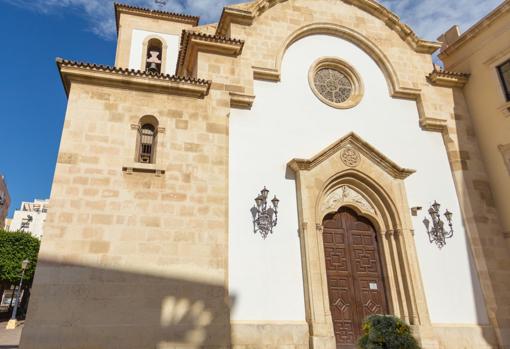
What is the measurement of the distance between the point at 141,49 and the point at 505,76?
16.1 metres

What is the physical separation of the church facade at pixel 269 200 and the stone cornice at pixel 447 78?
8 centimetres

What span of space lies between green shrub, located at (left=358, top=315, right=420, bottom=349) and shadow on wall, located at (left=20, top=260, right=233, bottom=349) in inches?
108

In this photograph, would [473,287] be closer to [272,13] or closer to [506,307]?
[506,307]

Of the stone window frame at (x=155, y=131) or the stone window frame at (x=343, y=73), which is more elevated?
the stone window frame at (x=343, y=73)

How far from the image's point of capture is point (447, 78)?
11953 millimetres

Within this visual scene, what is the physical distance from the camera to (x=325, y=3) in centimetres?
1211

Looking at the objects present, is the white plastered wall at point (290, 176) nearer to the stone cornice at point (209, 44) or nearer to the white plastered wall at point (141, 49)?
the stone cornice at point (209, 44)

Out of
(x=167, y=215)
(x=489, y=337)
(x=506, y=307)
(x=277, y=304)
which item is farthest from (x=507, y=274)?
(x=167, y=215)

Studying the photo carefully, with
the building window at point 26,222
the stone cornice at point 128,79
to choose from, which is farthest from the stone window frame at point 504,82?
the building window at point 26,222

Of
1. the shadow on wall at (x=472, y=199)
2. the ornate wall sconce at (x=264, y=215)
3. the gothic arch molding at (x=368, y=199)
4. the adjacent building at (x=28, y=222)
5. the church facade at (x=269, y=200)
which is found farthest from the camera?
the adjacent building at (x=28, y=222)

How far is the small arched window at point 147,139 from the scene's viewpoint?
864 centimetres

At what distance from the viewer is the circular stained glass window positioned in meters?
11.0

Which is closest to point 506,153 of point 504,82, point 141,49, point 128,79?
point 504,82

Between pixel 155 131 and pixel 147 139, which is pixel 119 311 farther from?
Answer: pixel 155 131
